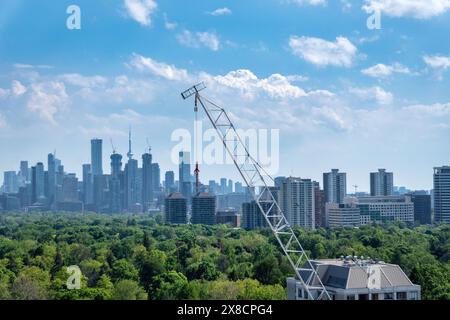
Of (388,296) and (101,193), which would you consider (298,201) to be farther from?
(101,193)

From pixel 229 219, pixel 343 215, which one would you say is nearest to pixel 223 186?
pixel 229 219

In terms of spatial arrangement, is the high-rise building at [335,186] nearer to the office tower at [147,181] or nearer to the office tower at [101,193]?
the office tower at [147,181]

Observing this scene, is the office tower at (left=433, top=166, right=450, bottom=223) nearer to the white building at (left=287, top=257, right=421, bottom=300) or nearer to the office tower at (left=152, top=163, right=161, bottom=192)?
the white building at (left=287, top=257, right=421, bottom=300)

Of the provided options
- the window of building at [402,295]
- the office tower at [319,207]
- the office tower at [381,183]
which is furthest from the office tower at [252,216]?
the window of building at [402,295]
